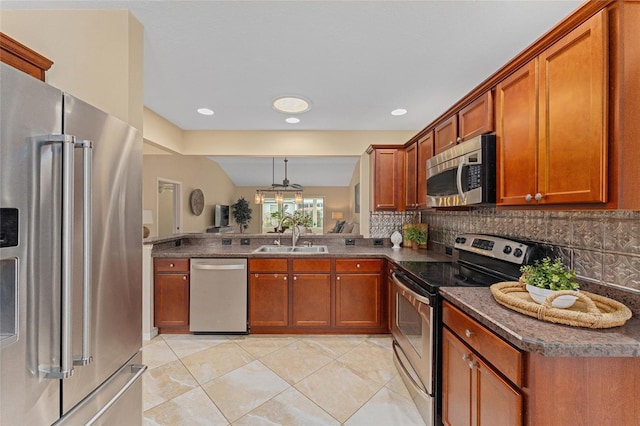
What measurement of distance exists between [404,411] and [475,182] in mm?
1631

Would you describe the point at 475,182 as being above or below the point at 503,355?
above

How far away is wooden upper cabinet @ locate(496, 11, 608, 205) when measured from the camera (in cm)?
104

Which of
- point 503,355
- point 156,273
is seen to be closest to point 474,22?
point 503,355

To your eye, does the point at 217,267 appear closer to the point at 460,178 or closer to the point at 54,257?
the point at 54,257

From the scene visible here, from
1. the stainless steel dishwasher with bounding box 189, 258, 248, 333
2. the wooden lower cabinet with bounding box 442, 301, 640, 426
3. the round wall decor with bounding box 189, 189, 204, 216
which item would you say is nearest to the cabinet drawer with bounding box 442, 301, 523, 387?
the wooden lower cabinet with bounding box 442, 301, 640, 426

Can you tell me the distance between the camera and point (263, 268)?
2.88 m

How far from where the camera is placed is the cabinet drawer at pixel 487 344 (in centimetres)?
101

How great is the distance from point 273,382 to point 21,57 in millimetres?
2476

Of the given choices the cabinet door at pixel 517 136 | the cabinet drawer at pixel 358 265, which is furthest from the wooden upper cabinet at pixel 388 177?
the cabinet door at pixel 517 136

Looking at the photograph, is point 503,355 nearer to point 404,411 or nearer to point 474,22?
point 404,411

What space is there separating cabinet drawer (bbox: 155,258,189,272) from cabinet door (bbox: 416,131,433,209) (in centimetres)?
258

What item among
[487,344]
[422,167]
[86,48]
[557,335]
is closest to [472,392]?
[487,344]

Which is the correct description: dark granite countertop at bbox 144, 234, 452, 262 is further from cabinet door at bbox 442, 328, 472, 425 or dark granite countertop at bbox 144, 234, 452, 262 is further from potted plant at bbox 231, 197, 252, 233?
potted plant at bbox 231, 197, 252, 233

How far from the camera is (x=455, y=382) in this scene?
1436 mm
